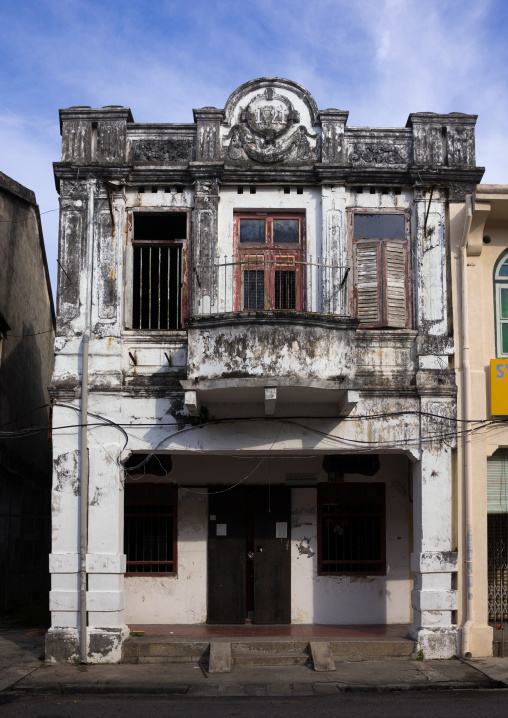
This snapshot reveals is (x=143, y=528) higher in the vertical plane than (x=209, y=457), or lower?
lower

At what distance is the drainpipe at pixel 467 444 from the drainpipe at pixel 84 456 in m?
5.45

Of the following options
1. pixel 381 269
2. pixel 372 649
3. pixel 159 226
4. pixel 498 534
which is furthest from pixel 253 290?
pixel 498 534

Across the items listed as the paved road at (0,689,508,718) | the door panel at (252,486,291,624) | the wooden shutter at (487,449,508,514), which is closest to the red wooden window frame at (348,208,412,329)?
the wooden shutter at (487,449,508,514)

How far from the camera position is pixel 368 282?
12945 millimetres

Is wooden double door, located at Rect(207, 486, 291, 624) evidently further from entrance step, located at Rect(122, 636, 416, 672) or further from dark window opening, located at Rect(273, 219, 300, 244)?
dark window opening, located at Rect(273, 219, 300, 244)

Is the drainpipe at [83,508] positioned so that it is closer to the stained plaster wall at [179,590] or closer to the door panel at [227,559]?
the stained plaster wall at [179,590]

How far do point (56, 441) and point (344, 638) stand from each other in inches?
205

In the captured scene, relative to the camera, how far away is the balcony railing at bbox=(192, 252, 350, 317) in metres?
12.7

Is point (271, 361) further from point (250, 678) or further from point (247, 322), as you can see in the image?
point (250, 678)

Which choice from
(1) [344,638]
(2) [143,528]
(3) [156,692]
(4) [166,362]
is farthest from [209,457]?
(3) [156,692]

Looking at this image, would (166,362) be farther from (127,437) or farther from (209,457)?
(209,457)

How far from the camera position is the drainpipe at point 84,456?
11859 mm

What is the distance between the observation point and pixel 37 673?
444 inches

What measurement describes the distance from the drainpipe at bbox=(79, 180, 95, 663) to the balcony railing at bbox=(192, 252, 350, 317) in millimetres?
1616
